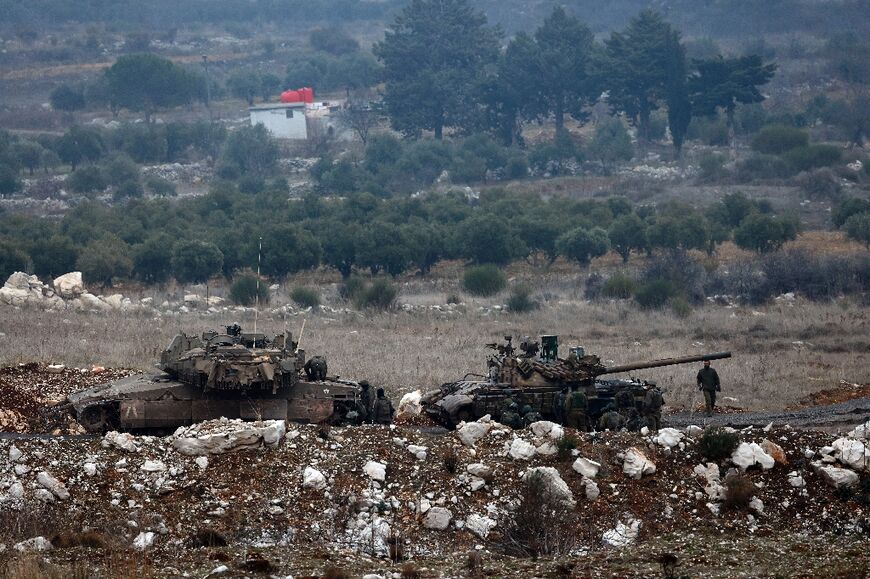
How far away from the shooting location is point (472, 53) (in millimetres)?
115188

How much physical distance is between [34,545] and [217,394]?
7866 millimetres

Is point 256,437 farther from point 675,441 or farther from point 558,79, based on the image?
point 558,79

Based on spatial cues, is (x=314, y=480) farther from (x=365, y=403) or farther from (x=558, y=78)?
(x=558, y=78)

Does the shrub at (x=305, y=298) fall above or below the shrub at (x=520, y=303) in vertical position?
above

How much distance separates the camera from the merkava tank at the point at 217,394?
25.9 meters

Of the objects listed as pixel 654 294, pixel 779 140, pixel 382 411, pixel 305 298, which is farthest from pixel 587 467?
pixel 779 140

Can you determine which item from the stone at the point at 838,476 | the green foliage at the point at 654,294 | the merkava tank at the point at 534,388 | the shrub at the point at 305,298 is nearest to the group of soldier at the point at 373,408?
the merkava tank at the point at 534,388

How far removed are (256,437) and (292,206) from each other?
56.3 meters

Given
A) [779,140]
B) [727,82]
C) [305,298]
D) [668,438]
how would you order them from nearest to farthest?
[668,438], [305,298], [779,140], [727,82]

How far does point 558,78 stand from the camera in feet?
A: 348

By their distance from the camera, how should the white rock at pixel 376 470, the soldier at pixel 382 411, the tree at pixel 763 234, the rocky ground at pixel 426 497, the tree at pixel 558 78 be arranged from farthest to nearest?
1. the tree at pixel 558 78
2. the tree at pixel 763 234
3. the soldier at pixel 382 411
4. the white rock at pixel 376 470
5. the rocky ground at pixel 426 497

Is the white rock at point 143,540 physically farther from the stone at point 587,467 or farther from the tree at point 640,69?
the tree at point 640,69

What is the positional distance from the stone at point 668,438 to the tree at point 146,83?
316 ft

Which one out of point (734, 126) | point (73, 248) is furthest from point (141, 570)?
point (734, 126)
